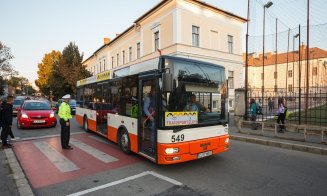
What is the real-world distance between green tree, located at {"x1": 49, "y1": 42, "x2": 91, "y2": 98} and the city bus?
125ft

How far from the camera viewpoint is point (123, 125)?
25.0 feet

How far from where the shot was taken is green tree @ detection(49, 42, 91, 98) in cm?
4322

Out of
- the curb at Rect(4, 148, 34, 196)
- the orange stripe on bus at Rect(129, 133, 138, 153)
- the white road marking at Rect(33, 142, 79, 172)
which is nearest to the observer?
the curb at Rect(4, 148, 34, 196)

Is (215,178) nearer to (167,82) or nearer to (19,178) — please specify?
(167,82)

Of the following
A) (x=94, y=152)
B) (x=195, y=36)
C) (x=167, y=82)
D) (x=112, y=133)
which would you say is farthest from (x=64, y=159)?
(x=195, y=36)

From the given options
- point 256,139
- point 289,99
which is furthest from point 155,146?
point 289,99

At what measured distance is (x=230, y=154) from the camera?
7703mm

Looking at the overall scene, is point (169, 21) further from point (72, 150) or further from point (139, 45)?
point (72, 150)

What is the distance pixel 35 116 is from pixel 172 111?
983 centimetres

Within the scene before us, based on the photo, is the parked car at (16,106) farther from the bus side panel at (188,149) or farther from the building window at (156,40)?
the bus side panel at (188,149)

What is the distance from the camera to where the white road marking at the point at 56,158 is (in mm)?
6277

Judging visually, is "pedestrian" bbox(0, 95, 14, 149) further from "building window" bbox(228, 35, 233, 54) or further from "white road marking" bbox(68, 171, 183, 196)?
"building window" bbox(228, 35, 233, 54)

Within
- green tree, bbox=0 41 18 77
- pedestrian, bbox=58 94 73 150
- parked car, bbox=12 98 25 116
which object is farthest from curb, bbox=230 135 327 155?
green tree, bbox=0 41 18 77

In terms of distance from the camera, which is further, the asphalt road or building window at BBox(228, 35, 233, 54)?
building window at BBox(228, 35, 233, 54)
